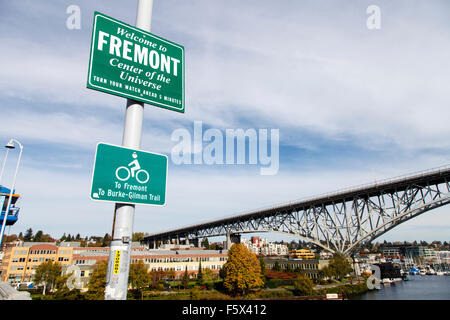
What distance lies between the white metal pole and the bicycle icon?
32 cm

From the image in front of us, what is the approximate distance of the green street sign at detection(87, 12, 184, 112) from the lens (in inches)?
165

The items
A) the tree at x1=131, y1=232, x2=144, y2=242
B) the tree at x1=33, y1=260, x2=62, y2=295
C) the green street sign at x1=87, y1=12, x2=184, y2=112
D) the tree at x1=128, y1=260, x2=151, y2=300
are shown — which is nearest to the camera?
the green street sign at x1=87, y1=12, x2=184, y2=112

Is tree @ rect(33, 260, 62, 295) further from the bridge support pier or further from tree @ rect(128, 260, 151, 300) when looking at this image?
the bridge support pier

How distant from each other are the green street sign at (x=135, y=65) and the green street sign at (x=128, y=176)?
1092 millimetres

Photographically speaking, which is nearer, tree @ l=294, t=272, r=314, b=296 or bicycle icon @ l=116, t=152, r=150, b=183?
bicycle icon @ l=116, t=152, r=150, b=183

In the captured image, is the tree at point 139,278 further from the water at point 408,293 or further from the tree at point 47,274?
the water at point 408,293

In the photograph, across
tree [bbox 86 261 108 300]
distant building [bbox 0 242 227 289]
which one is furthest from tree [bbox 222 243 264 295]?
tree [bbox 86 261 108 300]

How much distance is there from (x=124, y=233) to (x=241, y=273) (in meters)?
39.4

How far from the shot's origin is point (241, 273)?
39344mm

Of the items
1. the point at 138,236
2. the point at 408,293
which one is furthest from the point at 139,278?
the point at 138,236

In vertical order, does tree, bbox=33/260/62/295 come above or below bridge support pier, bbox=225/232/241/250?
below

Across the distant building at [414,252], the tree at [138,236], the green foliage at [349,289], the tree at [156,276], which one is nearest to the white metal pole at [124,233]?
the tree at [156,276]

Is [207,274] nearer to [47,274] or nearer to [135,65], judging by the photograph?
[47,274]
